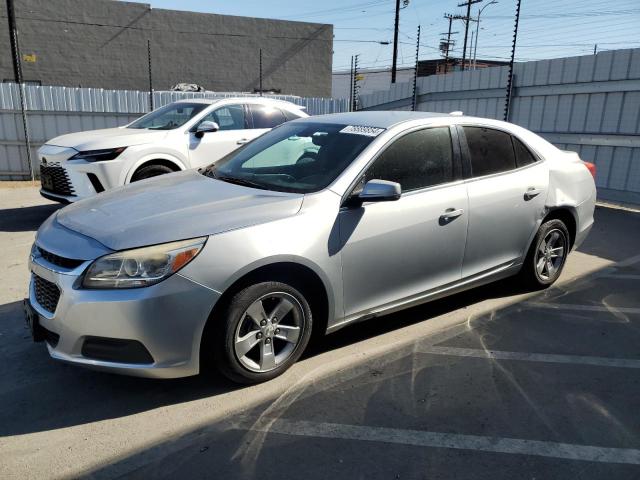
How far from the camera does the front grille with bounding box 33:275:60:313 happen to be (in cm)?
294

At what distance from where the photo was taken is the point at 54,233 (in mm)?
3217

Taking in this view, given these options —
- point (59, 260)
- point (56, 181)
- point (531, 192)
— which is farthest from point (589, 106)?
point (59, 260)

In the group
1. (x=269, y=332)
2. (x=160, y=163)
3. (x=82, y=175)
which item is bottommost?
(x=269, y=332)

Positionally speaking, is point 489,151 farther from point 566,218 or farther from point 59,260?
point 59,260

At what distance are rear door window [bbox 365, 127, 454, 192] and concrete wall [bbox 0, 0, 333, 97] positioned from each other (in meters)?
28.1

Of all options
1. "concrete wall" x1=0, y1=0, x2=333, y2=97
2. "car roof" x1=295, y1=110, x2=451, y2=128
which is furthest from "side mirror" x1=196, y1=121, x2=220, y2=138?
"concrete wall" x1=0, y1=0, x2=333, y2=97

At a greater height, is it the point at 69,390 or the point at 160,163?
the point at 160,163

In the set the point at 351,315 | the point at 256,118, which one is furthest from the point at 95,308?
the point at 256,118

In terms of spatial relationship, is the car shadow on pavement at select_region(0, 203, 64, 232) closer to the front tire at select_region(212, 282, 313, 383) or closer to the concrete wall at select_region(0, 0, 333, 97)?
the front tire at select_region(212, 282, 313, 383)

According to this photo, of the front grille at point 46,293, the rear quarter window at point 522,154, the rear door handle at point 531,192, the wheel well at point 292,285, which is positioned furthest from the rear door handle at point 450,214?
the front grille at point 46,293

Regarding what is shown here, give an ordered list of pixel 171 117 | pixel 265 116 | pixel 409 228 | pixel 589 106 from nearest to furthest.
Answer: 1. pixel 409 228
2. pixel 171 117
3. pixel 265 116
4. pixel 589 106

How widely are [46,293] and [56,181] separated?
473 cm

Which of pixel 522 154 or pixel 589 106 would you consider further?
pixel 589 106

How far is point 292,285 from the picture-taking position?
325 centimetres
